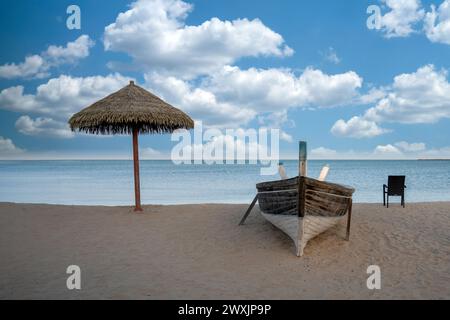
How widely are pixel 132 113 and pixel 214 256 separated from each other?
3824 mm

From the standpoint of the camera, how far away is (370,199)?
1628 centimetres

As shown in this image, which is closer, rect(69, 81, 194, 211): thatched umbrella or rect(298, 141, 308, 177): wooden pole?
rect(298, 141, 308, 177): wooden pole

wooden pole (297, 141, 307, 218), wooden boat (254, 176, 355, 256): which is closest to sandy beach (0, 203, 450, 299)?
wooden boat (254, 176, 355, 256)

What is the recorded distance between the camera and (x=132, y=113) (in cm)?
819

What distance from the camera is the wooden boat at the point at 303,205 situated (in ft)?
19.2

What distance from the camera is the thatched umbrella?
820 cm

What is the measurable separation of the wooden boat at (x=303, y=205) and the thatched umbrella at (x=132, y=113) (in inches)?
127

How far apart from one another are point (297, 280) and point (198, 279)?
1.44m
